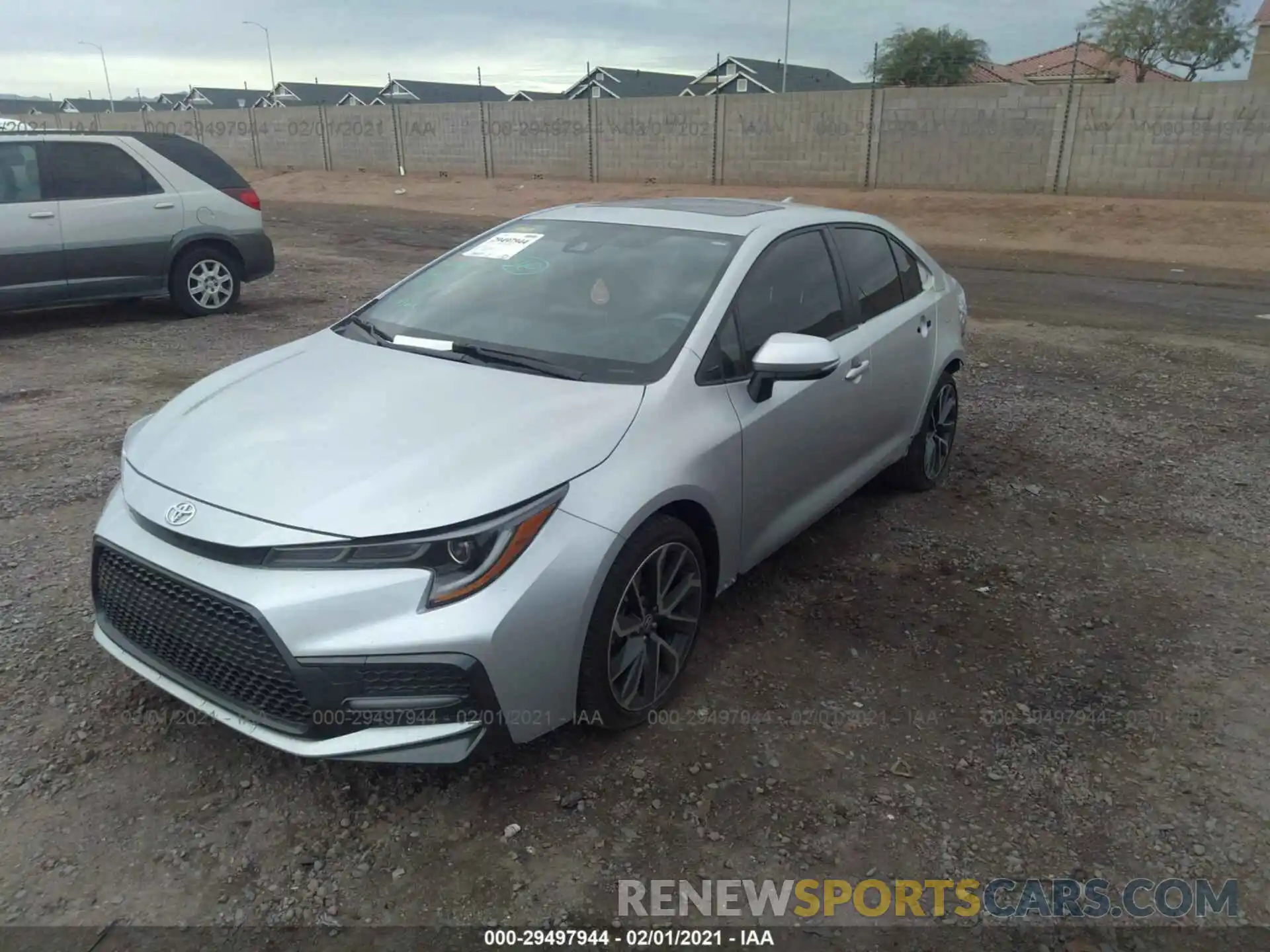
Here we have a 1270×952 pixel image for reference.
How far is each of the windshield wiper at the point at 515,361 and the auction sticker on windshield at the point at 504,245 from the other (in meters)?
0.74

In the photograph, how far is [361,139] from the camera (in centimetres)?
3594

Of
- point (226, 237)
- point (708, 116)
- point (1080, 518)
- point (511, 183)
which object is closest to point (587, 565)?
point (1080, 518)

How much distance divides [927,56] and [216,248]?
4457 centimetres

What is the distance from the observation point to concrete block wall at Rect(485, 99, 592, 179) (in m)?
30.1

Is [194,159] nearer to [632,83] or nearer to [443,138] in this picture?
[443,138]

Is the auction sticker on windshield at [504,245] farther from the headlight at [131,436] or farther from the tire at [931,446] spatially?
the tire at [931,446]

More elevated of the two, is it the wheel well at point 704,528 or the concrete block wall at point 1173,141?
the concrete block wall at point 1173,141

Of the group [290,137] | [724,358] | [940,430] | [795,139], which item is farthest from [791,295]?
[290,137]

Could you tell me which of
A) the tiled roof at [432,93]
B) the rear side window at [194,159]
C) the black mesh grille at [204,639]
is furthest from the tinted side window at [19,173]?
the tiled roof at [432,93]

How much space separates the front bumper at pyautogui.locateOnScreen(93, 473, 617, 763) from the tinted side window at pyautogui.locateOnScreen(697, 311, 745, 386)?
0.88 m

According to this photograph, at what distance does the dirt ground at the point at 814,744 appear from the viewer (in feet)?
8.77

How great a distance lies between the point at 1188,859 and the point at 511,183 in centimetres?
2983

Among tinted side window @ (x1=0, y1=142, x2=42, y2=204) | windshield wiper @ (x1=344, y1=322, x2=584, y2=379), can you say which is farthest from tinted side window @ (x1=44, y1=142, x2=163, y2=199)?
windshield wiper @ (x1=344, y1=322, x2=584, y2=379)

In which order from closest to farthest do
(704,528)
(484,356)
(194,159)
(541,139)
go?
(704,528) < (484,356) < (194,159) < (541,139)
